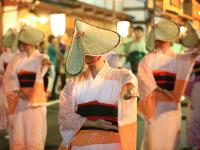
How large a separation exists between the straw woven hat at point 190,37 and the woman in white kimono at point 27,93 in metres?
2.07

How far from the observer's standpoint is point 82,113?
441 cm

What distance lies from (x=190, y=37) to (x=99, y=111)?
141 inches

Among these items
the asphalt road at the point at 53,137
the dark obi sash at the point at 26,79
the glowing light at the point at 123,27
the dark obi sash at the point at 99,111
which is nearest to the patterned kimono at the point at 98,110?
the dark obi sash at the point at 99,111

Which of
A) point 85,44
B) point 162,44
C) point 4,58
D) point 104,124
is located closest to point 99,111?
point 104,124

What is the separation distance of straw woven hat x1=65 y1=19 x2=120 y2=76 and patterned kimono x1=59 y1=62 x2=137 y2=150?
0.22 m

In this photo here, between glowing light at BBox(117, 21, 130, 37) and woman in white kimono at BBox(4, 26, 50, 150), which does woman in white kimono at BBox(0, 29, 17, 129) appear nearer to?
woman in white kimono at BBox(4, 26, 50, 150)

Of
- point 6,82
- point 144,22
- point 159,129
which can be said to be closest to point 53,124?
point 6,82

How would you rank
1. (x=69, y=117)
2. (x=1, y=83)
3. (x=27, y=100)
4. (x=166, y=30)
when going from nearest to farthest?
1. (x=69, y=117)
2. (x=166, y=30)
3. (x=27, y=100)
4. (x=1, y=83)

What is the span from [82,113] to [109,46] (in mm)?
617

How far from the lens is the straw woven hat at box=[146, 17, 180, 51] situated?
7.10 meters

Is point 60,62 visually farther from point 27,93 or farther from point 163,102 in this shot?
Result: point 163,102

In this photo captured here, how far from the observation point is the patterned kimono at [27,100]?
747cm

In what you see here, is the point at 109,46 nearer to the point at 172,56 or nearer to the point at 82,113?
the point at 82,113

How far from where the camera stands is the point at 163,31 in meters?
7.21
